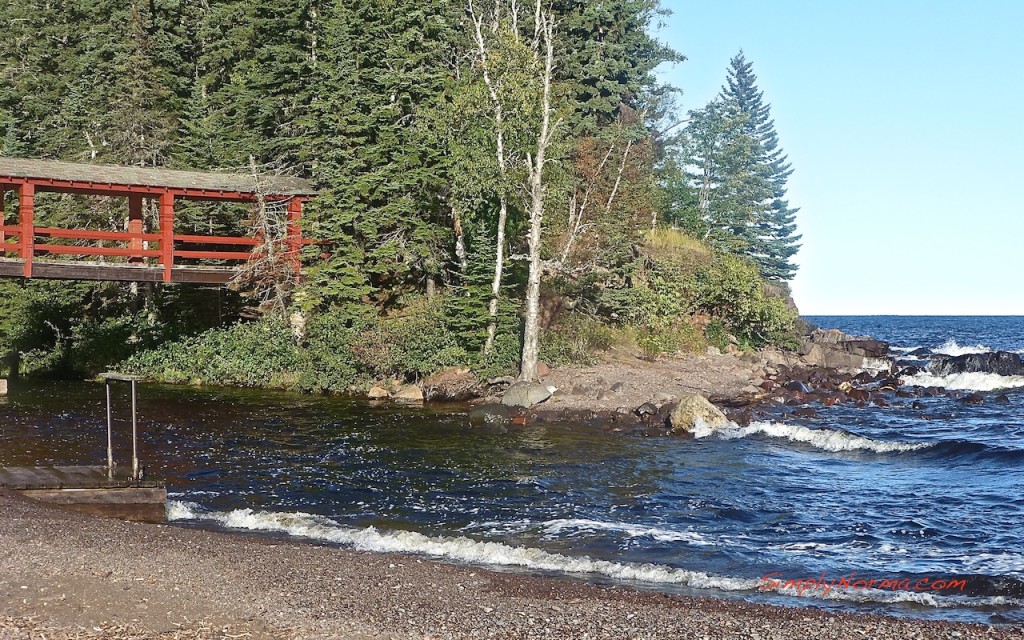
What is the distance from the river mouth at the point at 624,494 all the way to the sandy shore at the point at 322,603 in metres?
1.36

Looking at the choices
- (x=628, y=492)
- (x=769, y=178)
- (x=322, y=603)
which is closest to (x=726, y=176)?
(x=769, y=178)

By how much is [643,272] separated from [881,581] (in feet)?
77.5

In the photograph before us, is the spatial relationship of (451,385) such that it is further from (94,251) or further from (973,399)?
(973,399)

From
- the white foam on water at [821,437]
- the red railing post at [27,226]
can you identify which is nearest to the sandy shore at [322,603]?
the white foam on water at [821,437]

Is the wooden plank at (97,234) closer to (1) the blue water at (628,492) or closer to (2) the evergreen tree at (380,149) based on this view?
(2) the evergreen tree at (380,149)

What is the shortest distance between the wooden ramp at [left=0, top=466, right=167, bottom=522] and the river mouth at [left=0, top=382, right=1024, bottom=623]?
45cm

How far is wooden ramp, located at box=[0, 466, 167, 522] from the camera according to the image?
43.4ft

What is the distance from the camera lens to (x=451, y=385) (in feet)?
85.5

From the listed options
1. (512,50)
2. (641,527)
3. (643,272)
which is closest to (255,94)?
(512,50)

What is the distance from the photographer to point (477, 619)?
8.41m

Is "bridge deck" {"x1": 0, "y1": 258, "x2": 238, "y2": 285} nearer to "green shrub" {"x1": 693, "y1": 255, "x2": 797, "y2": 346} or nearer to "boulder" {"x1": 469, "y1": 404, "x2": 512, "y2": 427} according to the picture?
"boulder" {"x1": 469, "y1": 404, "x2": 512, "y2": 427}

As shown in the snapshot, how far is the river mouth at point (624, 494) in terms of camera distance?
1107cm

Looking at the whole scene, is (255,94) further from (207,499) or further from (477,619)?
(477,619)

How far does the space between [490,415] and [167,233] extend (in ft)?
Result: 41.5
